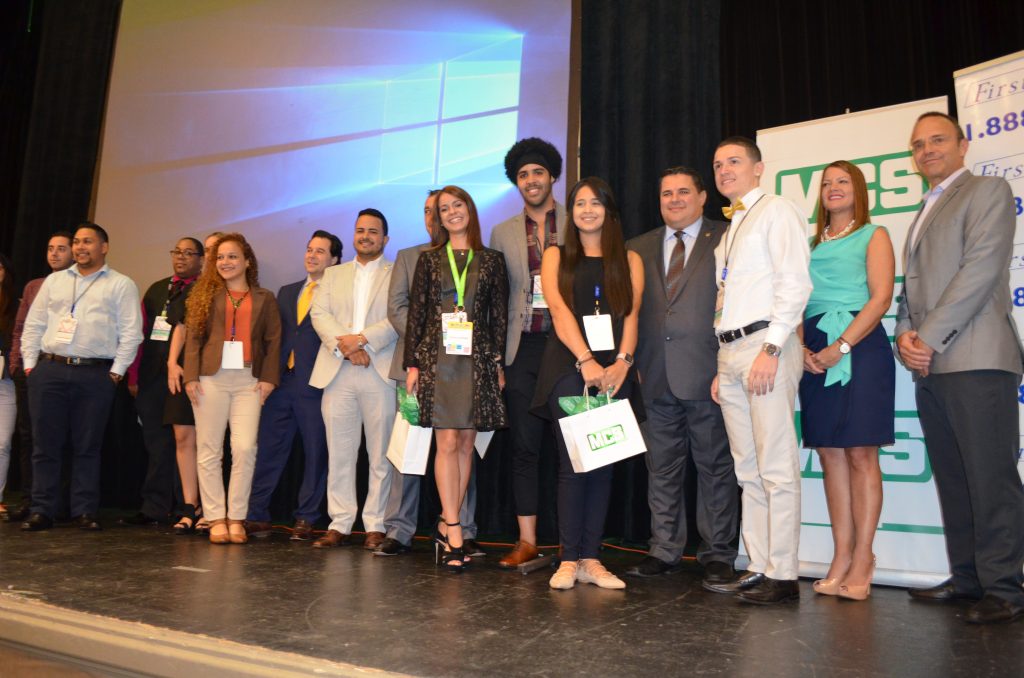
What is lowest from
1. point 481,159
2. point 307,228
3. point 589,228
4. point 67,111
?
point 589,228

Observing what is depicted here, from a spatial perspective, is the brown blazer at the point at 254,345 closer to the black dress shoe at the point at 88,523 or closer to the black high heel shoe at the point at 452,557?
the black dress shoe at the point at 88,523

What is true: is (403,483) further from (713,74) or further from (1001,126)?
(1001,126)

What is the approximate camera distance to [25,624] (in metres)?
2.31

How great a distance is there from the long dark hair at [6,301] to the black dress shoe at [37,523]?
1.18 m

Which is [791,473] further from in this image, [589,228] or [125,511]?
[125,511]

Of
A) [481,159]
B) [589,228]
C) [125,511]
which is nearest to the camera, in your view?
[589,228]

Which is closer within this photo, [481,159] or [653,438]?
[653,438]

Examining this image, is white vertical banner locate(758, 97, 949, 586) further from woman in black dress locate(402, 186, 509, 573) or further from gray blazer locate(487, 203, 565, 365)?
woman in black dress locate(402, 186, 509, 573)

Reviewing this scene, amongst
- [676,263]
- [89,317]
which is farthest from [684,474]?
[89,317]

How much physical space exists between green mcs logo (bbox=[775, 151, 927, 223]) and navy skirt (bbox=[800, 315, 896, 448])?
29.4 inches

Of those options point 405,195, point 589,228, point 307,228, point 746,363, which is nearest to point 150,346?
point 307,228

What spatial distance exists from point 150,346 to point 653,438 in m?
3.06

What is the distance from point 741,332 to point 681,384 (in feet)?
1.47

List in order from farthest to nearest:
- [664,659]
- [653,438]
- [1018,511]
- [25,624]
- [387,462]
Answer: [387,462], [653,438], [1018,511], [25,624], [664,659]
